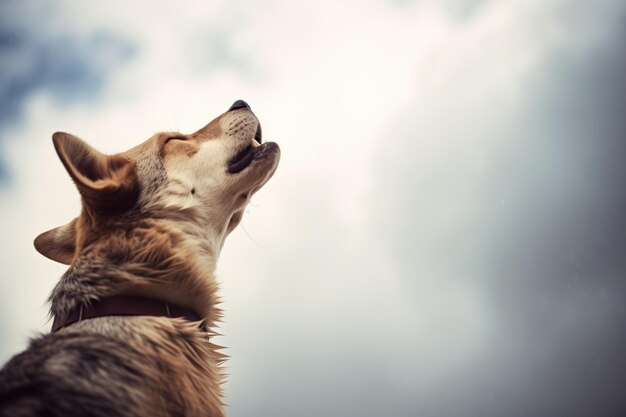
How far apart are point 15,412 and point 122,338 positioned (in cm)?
92

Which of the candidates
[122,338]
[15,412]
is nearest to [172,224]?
[122,338]

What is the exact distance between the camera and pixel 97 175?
4387 millimetres

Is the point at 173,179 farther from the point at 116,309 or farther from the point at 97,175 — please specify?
the point at 116,309

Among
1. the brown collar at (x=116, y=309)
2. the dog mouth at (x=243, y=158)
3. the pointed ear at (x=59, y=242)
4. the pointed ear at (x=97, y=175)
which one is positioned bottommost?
the brown collar at (x=116, y=309)

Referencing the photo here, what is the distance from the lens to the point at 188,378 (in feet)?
10.9

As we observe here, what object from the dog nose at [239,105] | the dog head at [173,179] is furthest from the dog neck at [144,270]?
the dog nose at [239,105]

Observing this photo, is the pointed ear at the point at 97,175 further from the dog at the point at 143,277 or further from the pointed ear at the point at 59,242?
the pointed ear at the point at 59,242

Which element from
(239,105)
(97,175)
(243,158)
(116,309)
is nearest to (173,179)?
(97,175)

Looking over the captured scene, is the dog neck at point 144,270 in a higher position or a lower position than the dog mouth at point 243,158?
lower

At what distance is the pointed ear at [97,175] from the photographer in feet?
13.1

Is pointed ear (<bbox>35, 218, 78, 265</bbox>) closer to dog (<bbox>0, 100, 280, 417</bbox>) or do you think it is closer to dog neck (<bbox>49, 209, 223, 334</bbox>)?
dog (<bbox>0, 100, 280, 417</bbox>)

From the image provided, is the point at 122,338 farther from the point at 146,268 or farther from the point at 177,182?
the point at 177,182

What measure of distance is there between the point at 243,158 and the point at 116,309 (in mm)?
2316

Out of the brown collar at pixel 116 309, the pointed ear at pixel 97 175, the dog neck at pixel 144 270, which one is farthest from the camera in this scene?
the pointed ear at pixel 97 175
